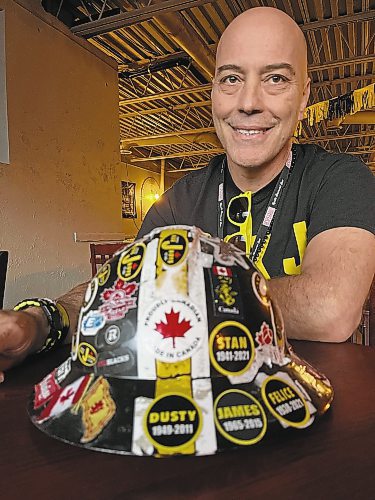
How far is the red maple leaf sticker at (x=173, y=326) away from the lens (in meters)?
0.51

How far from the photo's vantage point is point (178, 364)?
0.50 metres

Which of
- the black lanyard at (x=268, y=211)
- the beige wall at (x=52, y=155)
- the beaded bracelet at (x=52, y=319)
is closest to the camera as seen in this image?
the beaded bracelet at (x=52, y=319)

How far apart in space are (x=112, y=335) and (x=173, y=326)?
73 millimetres

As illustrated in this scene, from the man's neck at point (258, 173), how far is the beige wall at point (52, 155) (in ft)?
7.87

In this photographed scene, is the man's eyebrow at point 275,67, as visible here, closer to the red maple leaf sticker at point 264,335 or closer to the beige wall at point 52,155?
the red maple leaf sticker at point 264,335

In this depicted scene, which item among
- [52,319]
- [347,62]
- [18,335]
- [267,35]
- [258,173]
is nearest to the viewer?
[18,335]

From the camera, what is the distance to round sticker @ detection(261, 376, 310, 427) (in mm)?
496

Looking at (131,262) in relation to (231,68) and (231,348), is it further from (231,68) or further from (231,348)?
(231,68)

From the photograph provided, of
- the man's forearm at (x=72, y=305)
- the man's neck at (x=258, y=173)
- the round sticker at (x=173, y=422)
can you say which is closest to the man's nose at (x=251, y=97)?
the man's neck at (x=258, y=173)

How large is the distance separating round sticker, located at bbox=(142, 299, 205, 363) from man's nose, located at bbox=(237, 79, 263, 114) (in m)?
0.93

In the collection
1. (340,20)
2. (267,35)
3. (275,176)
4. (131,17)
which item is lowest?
(275,176)

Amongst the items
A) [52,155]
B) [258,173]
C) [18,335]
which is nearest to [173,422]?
[18,335]

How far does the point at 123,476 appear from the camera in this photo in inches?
16.5

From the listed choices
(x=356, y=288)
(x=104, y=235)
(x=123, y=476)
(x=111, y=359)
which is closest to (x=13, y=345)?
(x=111, y=359)
